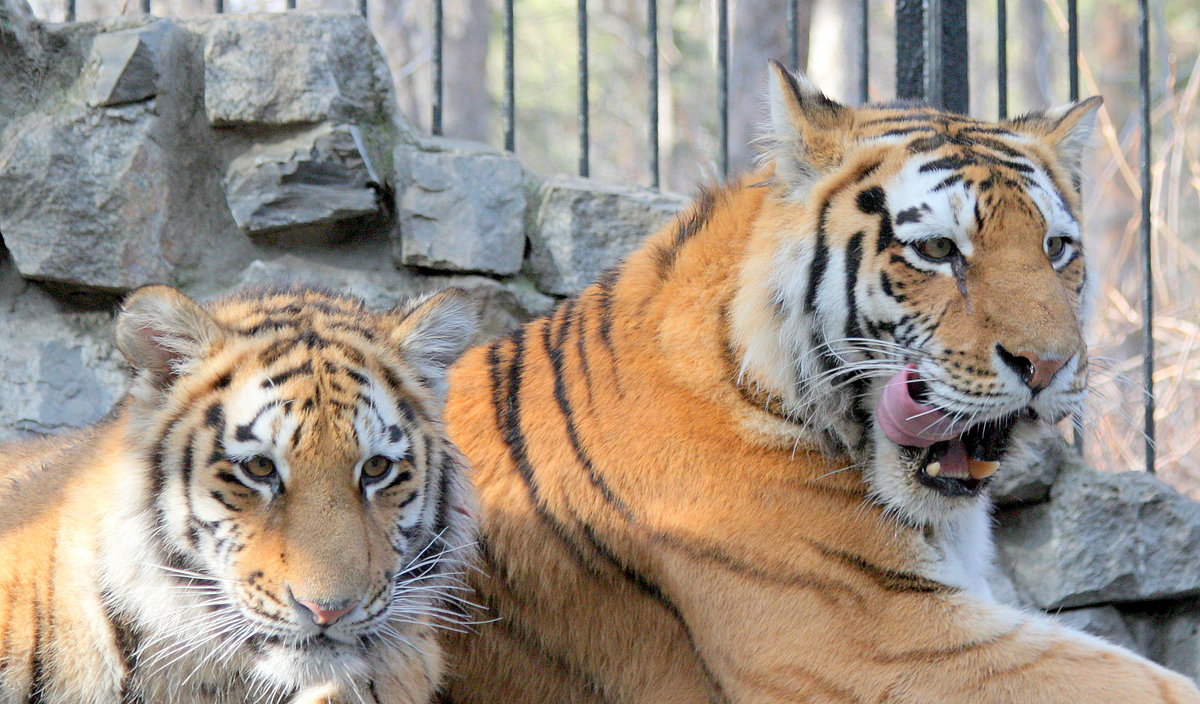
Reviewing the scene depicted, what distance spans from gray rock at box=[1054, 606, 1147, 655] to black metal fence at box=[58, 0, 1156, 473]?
56 centimetres

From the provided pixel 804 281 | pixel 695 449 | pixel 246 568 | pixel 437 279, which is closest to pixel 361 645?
pixel 246 568

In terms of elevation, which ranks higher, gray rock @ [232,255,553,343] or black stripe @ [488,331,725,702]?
gray rock @ [232,255,553,343]

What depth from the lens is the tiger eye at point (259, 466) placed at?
2252mm

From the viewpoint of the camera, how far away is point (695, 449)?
108 inches

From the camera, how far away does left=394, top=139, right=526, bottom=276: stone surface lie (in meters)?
4.15

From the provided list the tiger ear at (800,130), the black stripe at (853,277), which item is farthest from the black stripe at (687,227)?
the black stripe at (853,277)

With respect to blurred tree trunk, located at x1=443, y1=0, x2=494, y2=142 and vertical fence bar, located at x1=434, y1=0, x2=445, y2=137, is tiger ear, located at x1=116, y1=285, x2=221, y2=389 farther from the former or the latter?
blurred tree trunk, located at x1=443, y1=0, x2=494, y2=142

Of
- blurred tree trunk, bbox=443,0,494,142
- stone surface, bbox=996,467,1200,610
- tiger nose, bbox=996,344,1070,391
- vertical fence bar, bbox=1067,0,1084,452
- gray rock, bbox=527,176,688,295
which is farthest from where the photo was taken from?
blurred tree trunk, bbox=443,0,494,142

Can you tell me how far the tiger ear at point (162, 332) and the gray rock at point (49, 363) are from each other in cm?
173

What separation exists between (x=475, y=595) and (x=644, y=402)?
658mm

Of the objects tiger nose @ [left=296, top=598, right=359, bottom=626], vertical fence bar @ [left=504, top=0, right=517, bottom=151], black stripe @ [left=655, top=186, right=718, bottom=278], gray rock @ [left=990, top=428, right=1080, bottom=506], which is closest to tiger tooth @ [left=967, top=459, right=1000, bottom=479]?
black stripe @ [left=655, top=186, right=718, bottom=278]

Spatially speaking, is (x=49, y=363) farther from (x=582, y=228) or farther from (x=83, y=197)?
(x=582, y=228)

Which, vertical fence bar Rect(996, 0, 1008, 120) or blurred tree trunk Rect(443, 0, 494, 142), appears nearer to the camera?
vertical fence bar Rect(996, 0, 1008, 120)

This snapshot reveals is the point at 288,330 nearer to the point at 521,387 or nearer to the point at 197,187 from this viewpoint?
the point at 521,387
